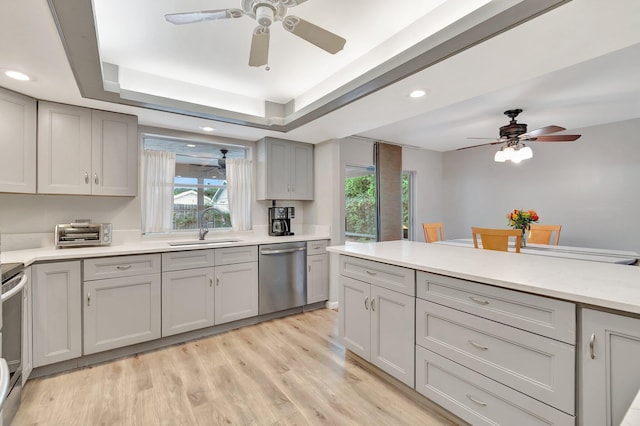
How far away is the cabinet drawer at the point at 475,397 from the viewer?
1317mm

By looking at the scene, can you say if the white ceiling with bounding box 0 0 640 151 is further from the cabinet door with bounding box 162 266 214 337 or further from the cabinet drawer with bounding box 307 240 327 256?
the cabinet door with bounding box 162 266 214 337

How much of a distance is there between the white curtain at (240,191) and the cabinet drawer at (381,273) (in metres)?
1.86

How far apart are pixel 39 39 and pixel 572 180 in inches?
235

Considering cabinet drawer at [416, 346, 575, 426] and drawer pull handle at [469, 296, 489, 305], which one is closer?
cabinet drawer at [416, 346, 575, 426]

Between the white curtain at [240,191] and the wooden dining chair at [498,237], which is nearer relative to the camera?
the wooden dining chair at [498,237]

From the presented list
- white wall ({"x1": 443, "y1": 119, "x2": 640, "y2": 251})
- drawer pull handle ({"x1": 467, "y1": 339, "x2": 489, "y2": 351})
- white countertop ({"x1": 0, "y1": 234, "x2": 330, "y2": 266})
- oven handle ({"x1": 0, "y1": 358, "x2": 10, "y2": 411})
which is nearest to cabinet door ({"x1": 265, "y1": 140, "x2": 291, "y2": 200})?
white countertop ({"x1": 0, "y1": 234, "x2": 330, "y2": 266})

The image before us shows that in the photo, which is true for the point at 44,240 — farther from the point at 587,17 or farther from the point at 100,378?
the point at 587,17

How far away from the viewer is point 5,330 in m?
1.69

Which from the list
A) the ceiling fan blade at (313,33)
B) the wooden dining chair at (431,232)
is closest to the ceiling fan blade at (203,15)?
the ceiling fan blade at (313,33)

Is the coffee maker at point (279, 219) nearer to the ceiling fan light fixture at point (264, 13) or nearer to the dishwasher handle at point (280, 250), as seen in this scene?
the dishwasher handle at point (280, 250)

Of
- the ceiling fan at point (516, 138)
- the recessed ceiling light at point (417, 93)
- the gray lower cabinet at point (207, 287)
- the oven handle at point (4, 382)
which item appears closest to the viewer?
the oven handle at point (4, 382)

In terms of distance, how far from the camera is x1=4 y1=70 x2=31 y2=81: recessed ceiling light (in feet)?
6.46

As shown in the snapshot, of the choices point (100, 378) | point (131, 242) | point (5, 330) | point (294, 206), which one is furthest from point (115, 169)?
point (294, 206)

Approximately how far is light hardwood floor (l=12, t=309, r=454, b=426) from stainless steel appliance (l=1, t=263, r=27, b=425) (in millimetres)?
144
